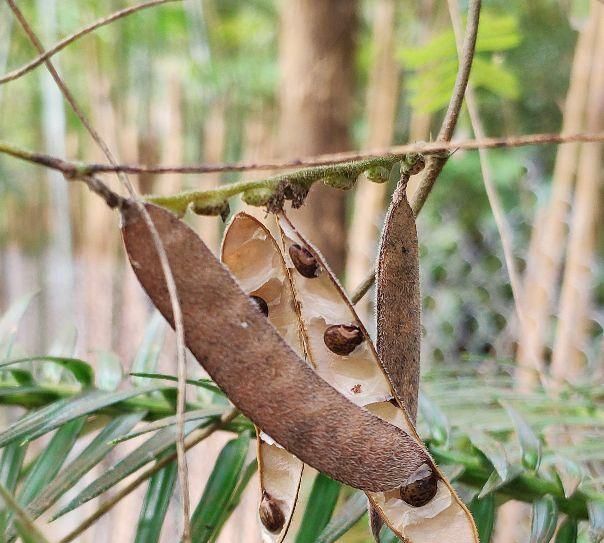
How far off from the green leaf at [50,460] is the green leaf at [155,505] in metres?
0.06

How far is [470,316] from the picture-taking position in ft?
7.10

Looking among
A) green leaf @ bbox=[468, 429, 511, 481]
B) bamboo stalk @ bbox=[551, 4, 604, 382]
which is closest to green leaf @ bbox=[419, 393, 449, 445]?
green leaf @ bbox=[468, 429, 511, 481]

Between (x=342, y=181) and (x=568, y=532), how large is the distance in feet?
0.86

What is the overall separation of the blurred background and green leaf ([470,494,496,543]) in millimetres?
144

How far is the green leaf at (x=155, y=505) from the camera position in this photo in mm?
369

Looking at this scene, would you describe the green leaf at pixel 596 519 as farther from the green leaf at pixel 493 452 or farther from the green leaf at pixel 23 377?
the green leaf at pixel 23 377

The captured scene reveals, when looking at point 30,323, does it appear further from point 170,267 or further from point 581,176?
point 170,267

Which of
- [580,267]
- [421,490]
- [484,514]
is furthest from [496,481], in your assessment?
[580,267]

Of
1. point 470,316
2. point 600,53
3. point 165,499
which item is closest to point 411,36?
point 470,316

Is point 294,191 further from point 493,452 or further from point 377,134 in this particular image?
point 377,134

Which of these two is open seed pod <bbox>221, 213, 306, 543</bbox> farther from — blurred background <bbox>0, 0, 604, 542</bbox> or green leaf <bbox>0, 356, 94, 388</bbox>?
green leaf <bbox>0, 356, 94, 388</bbox>

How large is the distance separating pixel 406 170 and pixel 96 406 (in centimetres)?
25

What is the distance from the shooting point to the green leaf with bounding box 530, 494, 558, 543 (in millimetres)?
363

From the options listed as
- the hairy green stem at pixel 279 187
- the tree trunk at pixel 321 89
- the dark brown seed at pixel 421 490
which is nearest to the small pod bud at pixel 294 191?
the hairy green stem at pixel 279 187
